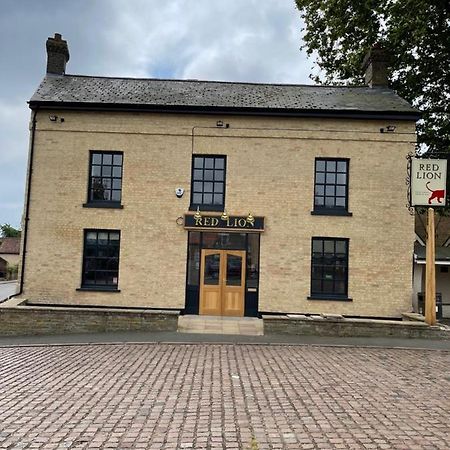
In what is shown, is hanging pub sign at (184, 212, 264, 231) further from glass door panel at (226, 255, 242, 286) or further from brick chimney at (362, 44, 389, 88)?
brick chimney at (362, 44, 389, 88)

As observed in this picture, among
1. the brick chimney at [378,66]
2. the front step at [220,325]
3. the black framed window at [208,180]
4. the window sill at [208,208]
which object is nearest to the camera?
the front step at [220,325]

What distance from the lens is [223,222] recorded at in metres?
15.1

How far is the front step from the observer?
13.0 m

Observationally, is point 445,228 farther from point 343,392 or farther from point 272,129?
point 343,392

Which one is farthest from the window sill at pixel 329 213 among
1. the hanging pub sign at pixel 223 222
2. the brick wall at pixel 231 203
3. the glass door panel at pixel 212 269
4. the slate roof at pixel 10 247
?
the slate roof at pixel 10 247

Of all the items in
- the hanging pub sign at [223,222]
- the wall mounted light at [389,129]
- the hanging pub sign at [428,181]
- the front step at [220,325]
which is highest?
the wall mounted light at [389,129]

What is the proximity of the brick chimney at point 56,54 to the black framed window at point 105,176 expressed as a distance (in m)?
5.10

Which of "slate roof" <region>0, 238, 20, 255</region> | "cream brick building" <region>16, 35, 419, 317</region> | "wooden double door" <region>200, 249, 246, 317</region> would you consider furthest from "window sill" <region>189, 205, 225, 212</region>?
"slate roof" <region>0, 238, 20, 255</region>

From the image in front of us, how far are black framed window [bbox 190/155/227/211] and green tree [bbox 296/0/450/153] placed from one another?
30.8 feet

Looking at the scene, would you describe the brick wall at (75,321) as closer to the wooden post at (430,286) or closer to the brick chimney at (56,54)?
the wooden post at (430,286)

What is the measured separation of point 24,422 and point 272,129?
12.1 metres

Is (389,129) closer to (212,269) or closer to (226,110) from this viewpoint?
(226,110)

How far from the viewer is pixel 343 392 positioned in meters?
7.09

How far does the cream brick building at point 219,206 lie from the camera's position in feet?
49.2
